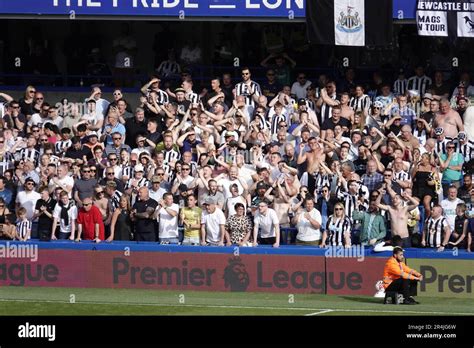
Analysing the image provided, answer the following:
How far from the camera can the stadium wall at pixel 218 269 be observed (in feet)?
80.0

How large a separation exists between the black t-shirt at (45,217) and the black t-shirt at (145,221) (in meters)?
1.66

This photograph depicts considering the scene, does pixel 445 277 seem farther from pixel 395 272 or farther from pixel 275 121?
pixel 275 121

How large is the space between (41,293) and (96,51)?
26.5 feet

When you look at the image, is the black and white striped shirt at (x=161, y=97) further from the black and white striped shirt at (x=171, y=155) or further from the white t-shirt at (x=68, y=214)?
the white t-shirt at (x=68, y=214)

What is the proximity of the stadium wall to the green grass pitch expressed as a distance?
27 cm

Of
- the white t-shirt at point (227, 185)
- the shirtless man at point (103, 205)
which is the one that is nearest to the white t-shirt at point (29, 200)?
the shirtless man at point (103, 205)

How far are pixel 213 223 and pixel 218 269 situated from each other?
847mm

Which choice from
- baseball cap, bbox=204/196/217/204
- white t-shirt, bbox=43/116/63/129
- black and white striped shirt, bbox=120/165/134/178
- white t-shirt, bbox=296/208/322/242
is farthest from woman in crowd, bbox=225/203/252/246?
white t-shirt, bbox=43/116/63/129

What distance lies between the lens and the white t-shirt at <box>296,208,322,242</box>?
81.2 feet

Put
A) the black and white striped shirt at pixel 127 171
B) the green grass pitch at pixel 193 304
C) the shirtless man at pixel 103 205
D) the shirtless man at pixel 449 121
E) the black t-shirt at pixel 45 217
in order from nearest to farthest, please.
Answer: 1. the green grass pitch at pixel 193 304
2. the shirtless man at pixel 103 205
3. the black t-shirt at pixel 45 217
4. the black and white striped shirt at pixel 127 171
5. the shirtless man at pixel 449 121

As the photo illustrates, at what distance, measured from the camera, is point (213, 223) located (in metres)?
25.2

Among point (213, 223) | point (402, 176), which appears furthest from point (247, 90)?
point (402, 176)

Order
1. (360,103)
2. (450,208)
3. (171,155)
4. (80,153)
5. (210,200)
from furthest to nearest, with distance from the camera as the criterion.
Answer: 1. (360,103)
2. (80,153)
3. (171,155)
4. (210,200)
5. (450,208)
